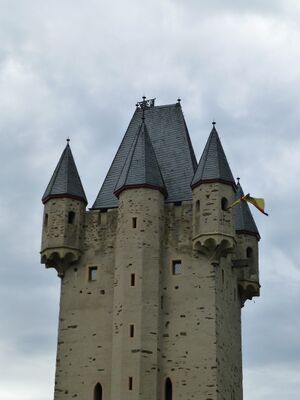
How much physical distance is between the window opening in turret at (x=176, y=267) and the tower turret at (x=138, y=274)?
85 centimetres

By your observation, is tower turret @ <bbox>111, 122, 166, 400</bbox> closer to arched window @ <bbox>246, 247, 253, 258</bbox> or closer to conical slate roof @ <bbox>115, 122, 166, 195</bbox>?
conical slate roof @ <bbox>115, 122, 166, 195</bbox>

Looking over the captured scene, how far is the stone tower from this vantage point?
4369 cm

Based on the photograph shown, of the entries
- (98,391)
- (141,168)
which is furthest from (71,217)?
(98,391)

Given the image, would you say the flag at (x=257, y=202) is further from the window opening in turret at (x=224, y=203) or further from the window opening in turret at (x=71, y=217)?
the window opening in turret at (x=71, y=217)

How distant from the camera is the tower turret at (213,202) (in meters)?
44.9

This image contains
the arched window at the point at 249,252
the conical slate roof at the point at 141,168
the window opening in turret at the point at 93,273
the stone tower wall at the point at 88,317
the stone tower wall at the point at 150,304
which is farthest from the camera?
the arched window at the point at 249,252

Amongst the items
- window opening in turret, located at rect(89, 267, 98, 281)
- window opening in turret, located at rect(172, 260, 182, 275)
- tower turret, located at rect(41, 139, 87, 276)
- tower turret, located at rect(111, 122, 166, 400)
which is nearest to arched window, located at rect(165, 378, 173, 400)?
tower turret, located at rect(111, 122, 166, 400)

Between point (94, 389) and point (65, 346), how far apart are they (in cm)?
271

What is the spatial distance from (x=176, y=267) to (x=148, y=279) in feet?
5.79

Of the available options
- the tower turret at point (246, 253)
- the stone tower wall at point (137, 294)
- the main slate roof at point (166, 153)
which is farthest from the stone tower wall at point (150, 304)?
the tower turret at point (246, 253)

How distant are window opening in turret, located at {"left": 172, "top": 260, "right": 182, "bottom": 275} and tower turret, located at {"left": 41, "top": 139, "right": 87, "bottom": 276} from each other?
188 inches

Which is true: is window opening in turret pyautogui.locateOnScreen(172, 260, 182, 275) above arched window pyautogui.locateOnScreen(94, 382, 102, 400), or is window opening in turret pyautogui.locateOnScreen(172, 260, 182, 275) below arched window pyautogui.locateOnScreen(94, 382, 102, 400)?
above

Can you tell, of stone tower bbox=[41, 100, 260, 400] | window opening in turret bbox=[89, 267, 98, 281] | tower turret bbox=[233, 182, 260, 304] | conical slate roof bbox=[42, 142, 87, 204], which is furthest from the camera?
tower turret bbox=[233, 182, 260, 304]

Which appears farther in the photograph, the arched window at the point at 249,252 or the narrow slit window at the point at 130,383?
the arched window at the point at 249,252
